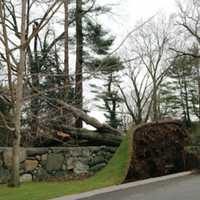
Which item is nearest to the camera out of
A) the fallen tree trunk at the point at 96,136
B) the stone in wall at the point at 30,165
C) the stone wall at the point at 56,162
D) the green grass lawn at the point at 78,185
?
the green grass lawn at the point at 78,185

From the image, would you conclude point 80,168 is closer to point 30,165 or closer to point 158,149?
point 30,165

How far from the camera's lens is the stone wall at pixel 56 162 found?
1326 centimetres

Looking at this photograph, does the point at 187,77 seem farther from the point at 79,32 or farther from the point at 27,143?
the point at 27,143

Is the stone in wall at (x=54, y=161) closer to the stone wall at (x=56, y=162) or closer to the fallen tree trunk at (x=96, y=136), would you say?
the stone wall at (x=56, y=162)

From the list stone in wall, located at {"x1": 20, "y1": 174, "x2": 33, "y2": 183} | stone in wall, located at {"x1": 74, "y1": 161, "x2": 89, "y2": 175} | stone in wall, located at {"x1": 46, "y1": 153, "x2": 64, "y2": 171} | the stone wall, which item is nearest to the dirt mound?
the stone wall

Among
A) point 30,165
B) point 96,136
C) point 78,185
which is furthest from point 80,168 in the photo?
point 78,185

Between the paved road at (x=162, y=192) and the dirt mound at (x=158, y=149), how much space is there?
6.17ft

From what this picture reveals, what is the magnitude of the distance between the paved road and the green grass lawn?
1.09 metres

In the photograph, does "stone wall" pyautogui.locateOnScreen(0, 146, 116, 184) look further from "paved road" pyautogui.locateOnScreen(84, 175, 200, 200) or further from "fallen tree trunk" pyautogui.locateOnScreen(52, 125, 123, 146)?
"paved road" pyautogui.locateOnScreen(84, 175, 200, 200)

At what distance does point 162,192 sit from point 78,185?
262 centimetres

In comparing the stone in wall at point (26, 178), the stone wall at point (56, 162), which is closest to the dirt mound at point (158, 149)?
the stone wall at point (56, 162)

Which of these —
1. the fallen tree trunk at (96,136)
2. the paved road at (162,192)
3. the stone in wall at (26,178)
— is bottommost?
the paved road at (162,192)

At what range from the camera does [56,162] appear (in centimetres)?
1411

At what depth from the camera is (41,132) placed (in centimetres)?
1482
